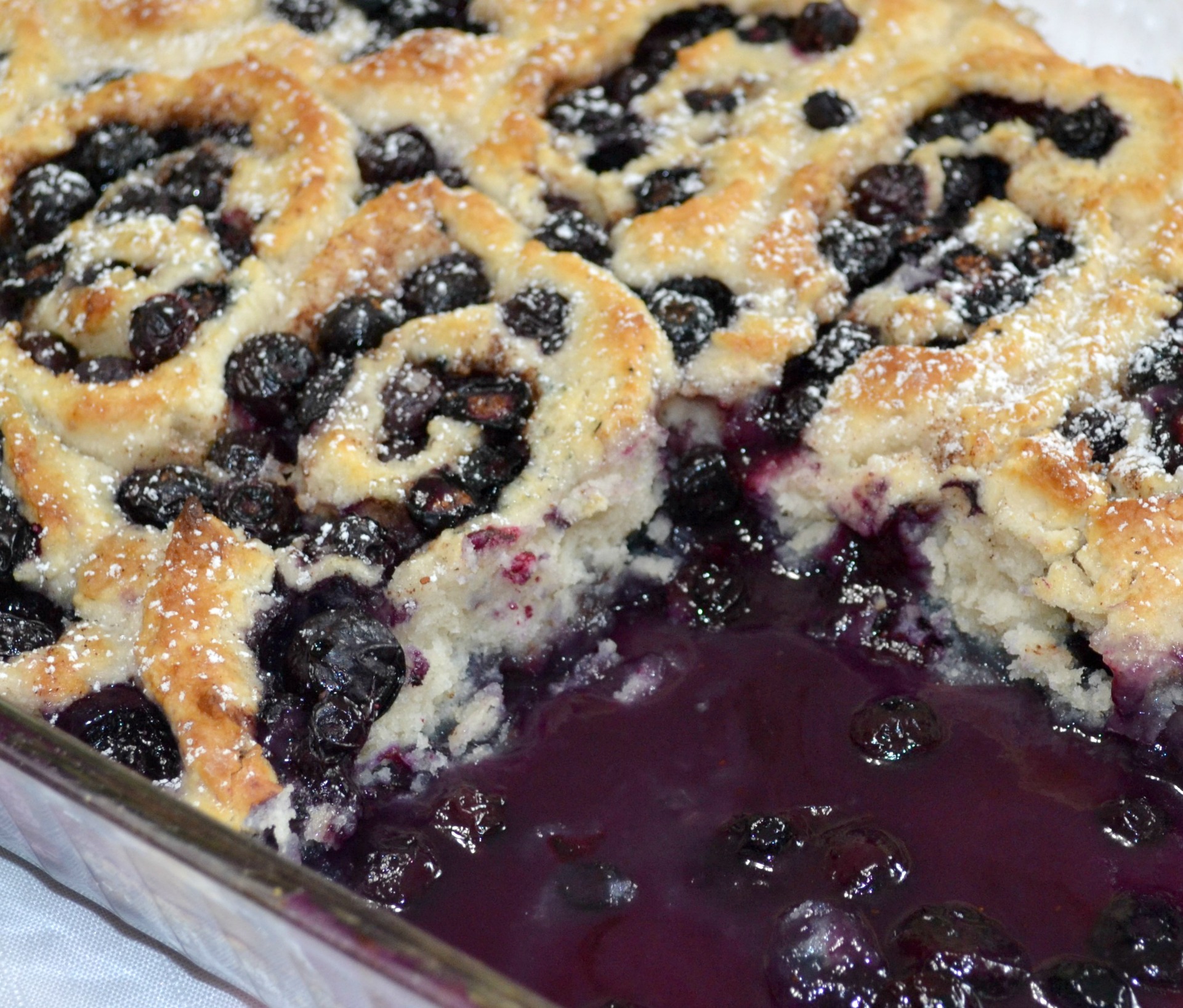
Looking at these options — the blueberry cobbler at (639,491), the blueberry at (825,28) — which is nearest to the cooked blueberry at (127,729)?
the blueberry cobbler at (639,491)

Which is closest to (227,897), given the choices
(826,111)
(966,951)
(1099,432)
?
(966,951)

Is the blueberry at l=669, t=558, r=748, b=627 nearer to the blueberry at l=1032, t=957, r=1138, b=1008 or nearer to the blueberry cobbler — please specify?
the blueberry cobbler

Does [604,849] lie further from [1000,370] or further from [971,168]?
[971,168]

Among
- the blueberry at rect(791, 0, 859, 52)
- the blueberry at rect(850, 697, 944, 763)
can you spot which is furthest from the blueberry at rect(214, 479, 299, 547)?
the blueberry at rect(791, 0, 859, 52)

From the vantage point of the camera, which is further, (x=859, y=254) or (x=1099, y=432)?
(x=859, y=254)

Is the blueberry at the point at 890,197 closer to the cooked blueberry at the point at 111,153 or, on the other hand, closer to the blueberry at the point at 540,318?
the blueberry at the point at 540,318

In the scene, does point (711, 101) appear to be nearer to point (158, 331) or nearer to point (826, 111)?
point (826, 111)
